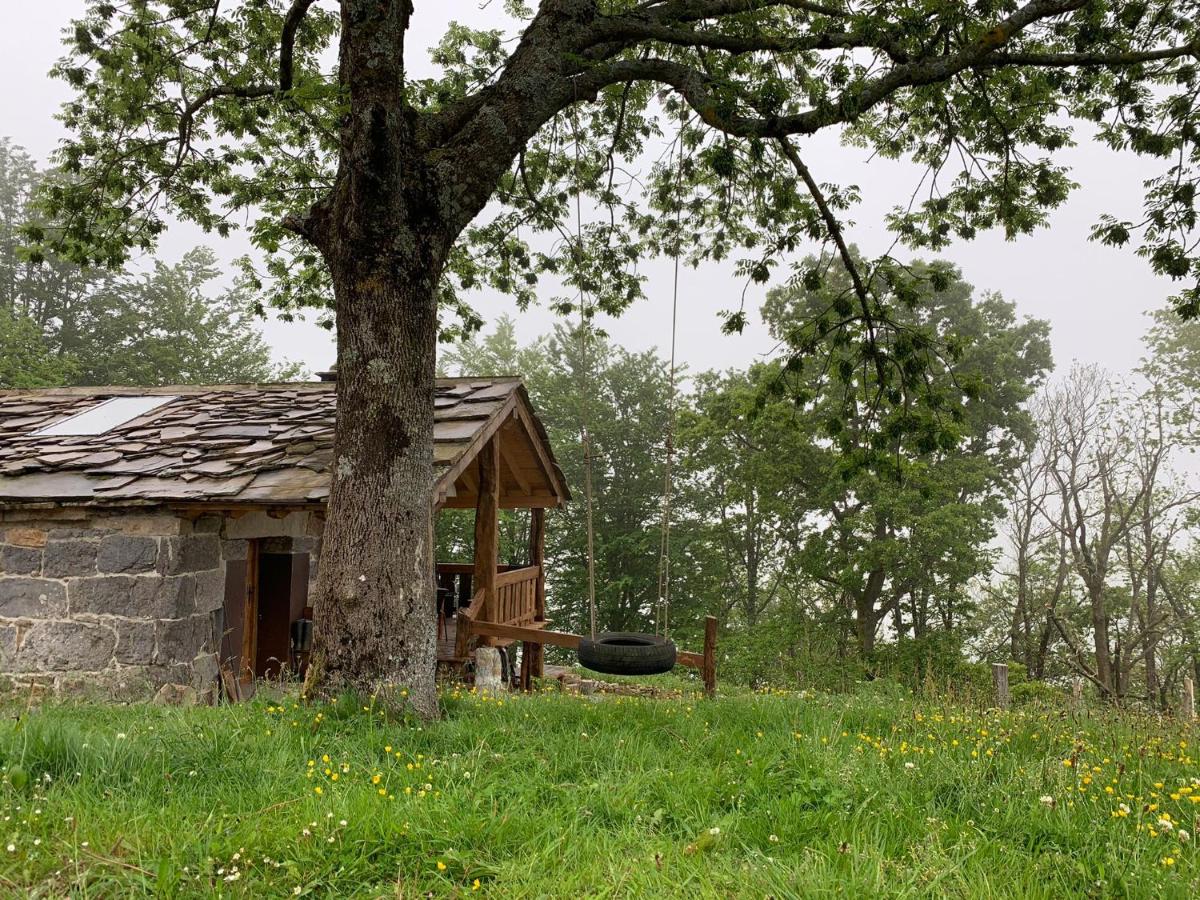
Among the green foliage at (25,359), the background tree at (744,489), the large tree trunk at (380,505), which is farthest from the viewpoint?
the green foliage at (25,359)

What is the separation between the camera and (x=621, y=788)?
336 centimetres

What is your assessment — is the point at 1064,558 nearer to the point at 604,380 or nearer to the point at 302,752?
the point at 604,380

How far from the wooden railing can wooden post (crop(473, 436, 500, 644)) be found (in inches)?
5.3

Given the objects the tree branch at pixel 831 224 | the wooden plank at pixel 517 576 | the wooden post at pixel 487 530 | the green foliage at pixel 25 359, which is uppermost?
the green foliage at pixel 25 359

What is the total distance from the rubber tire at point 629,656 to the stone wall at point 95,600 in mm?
4137

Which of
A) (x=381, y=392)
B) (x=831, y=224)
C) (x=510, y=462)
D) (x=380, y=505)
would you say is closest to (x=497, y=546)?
(x=510, y=462)

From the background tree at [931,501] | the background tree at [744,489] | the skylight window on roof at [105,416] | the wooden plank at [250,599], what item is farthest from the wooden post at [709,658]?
the background tree at [931,501]

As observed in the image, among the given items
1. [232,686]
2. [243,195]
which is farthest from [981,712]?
[243,195]

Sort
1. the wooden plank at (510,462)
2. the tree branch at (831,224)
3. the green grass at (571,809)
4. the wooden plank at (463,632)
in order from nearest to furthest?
1. the green grass at (571,809)
2. the tree branch at (831,224)
3. the wooden plank at (463,632)
4. the wooden plank at (510,462)

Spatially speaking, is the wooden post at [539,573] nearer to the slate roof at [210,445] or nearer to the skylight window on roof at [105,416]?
the slate roof at [210,445]

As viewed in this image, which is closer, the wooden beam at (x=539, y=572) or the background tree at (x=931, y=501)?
the wooden beam at (x=539, y=572)

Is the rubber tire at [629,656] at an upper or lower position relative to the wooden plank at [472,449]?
lower

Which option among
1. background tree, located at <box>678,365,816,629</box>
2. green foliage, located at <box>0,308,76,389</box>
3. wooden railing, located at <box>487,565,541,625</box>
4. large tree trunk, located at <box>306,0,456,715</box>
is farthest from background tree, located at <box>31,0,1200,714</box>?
green foliage, located at <box>0,308,76,389</box>

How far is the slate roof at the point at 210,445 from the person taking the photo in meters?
6.79
